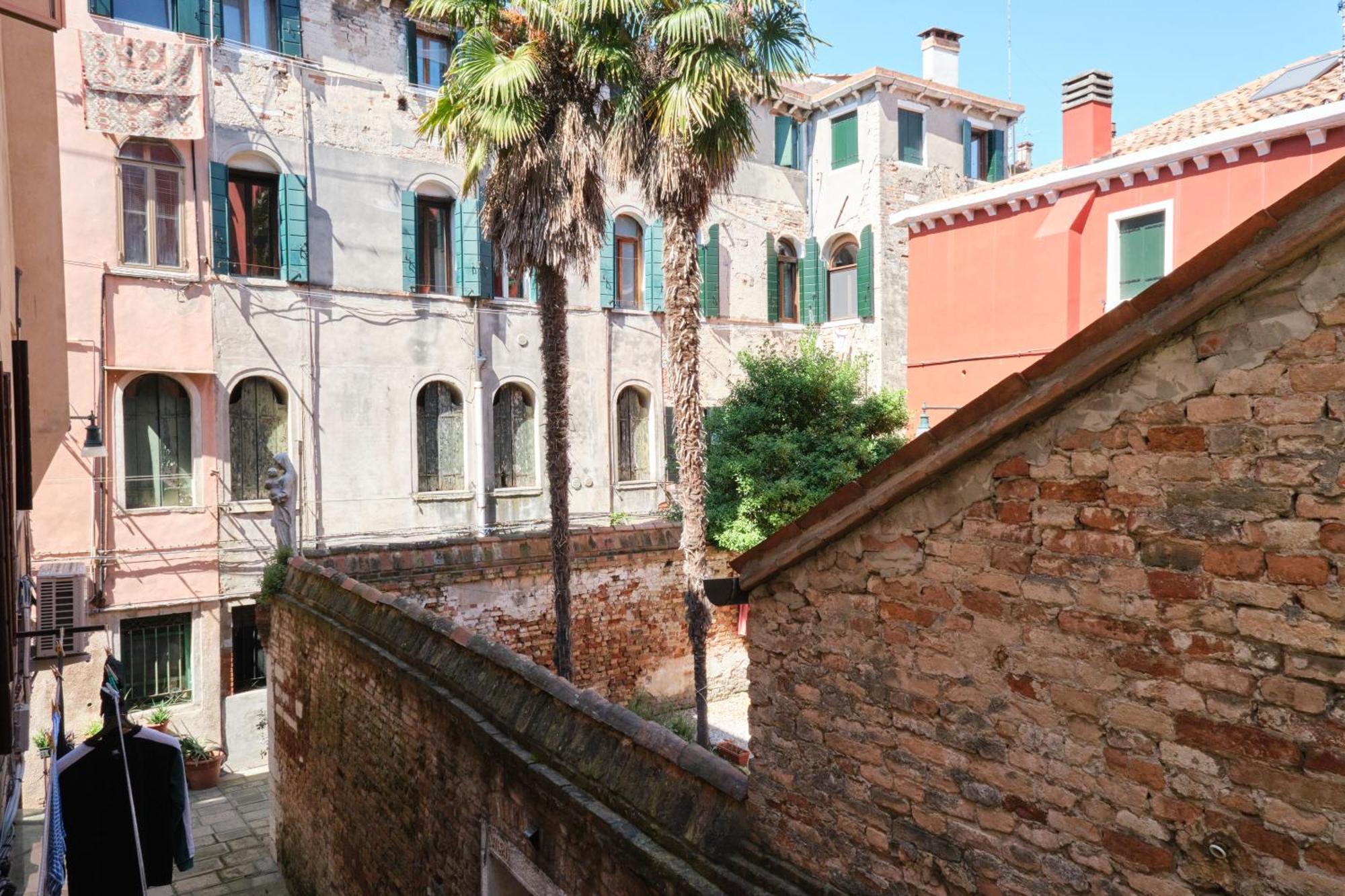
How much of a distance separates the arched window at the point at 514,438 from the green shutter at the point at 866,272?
780 centimetres

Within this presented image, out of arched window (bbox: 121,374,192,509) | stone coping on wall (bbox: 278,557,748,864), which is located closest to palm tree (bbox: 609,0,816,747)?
stone coping on wall (bbox: 278,557,748,864)

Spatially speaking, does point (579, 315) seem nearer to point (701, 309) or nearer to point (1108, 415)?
point (701, 309)

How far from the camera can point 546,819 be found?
533cm

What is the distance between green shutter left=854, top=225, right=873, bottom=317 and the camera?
20.9m

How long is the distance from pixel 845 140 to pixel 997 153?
439 centimetres

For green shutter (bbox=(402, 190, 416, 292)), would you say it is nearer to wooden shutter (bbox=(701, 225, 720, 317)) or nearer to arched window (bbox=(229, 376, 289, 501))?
arched window (bbox=(229, 376, 289, 501))

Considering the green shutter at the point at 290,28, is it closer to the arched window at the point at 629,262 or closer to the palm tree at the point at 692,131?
the arched window at the point at 629,262

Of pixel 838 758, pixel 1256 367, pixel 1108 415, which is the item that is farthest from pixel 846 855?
pixel 1256 367

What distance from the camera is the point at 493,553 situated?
12234 mm

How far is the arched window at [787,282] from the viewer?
71.7 ft

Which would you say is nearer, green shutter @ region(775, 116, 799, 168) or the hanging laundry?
the hanging laundry

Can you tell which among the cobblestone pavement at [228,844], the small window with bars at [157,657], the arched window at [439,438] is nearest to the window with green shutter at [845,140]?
the arched window at [439,438]

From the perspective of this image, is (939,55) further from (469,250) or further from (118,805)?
(118,805)

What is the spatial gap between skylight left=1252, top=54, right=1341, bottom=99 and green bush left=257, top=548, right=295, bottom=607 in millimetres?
14934
